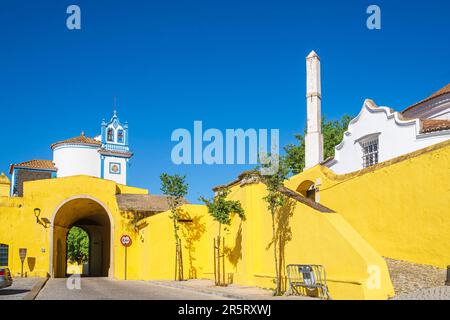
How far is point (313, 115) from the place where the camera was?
96.3 ft

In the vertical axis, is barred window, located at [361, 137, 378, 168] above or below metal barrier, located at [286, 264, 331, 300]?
above

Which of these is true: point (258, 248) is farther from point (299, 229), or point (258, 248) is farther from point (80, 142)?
point (80, 142)

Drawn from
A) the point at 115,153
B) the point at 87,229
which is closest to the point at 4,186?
the point at 87,229

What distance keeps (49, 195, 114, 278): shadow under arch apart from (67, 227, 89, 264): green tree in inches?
560

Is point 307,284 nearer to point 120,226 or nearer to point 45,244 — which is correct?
point 120,226

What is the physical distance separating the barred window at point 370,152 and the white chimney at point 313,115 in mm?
5071

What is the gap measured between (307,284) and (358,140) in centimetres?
1138

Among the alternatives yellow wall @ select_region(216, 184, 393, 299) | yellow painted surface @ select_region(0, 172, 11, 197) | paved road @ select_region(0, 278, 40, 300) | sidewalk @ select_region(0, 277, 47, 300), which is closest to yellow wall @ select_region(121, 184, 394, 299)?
yellow wall @ select_region(216, 184, 393, 299)

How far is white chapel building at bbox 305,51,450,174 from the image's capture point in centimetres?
2091

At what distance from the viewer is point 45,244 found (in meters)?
30.0

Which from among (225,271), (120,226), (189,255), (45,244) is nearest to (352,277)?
(225,271)

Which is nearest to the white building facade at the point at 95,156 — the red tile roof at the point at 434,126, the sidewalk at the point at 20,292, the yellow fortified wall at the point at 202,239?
the yellow fortified wall at the point at 202,239

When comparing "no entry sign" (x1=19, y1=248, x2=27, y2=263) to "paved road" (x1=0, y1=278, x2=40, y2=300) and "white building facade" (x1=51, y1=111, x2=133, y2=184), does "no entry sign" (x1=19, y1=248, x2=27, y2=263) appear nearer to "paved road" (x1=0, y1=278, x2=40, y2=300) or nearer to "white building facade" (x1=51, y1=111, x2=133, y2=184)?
"paved road" (x1=0, y1=278, x2=40, y2=300)

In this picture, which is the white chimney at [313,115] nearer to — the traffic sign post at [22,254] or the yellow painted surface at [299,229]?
the yellow painted surface at [299,229]
